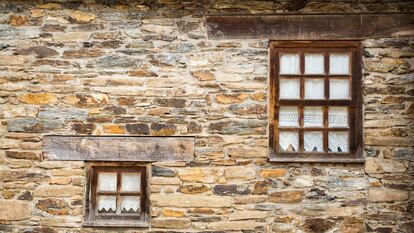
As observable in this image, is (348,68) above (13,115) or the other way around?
above

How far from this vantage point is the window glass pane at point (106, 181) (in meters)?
4.96

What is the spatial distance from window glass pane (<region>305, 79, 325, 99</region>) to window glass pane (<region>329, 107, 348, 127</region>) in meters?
0.20

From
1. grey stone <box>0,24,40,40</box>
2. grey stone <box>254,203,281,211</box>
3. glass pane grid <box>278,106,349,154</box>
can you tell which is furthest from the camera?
grey stone <box>0,24,40,40</box>

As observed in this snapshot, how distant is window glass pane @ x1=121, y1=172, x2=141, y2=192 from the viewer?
495 cm

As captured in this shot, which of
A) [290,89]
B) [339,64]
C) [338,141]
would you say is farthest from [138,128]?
[339,64]

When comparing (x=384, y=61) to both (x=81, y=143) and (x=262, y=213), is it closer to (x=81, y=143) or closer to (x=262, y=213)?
(x=262, y=213)

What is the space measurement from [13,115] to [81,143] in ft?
2.63

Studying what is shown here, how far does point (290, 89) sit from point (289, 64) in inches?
10.7

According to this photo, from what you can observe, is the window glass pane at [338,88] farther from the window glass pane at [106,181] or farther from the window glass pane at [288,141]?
the window glass pane at [106,181]

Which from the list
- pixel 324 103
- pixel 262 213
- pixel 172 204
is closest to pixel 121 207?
pixel 172 204

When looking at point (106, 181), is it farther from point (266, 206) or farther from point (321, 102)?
point (321, 102)

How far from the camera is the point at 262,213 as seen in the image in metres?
4.80

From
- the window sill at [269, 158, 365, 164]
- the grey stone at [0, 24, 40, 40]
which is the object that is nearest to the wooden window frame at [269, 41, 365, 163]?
the window sill at [269, 158, 365, 164]

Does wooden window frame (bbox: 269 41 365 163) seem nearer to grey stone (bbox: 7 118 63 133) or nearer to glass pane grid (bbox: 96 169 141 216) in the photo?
glass pane grid (bbox: 96 169 141 216)
